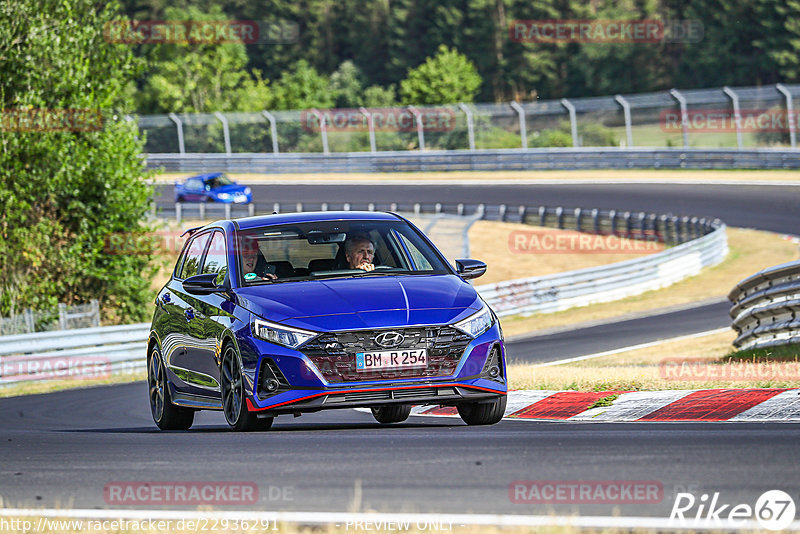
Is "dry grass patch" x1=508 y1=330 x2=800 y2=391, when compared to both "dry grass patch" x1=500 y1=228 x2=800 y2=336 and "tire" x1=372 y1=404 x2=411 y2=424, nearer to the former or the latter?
"tire" x1=372 y1=404 x2=411 y2=424

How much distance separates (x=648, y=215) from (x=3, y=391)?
22140 mm

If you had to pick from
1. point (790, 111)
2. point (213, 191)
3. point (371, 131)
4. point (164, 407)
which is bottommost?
point (213, 191)

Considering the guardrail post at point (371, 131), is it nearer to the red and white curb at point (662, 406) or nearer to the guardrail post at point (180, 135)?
the guardrail post at point (180, 135)

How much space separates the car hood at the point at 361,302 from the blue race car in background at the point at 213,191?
1504 inches

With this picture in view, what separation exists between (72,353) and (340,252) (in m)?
12.1

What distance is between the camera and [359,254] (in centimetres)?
916

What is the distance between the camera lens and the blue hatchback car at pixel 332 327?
25.9 feet

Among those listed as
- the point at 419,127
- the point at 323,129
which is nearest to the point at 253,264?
the point at 419,127

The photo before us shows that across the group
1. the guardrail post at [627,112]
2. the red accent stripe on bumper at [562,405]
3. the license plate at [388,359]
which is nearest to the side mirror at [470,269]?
the red accent stripe on bumper at [562,405]

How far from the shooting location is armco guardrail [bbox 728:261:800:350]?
1445 cm

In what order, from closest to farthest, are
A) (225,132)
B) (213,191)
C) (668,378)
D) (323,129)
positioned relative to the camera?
(668,378) < (213,191) < (323,129) < (225,132)

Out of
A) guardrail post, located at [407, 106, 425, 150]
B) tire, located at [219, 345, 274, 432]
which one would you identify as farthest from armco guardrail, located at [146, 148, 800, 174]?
tire, located at [219, 345, 274, 432]

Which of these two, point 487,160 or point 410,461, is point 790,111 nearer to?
point 487,160

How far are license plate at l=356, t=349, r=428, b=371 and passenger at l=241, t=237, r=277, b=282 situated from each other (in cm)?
131
